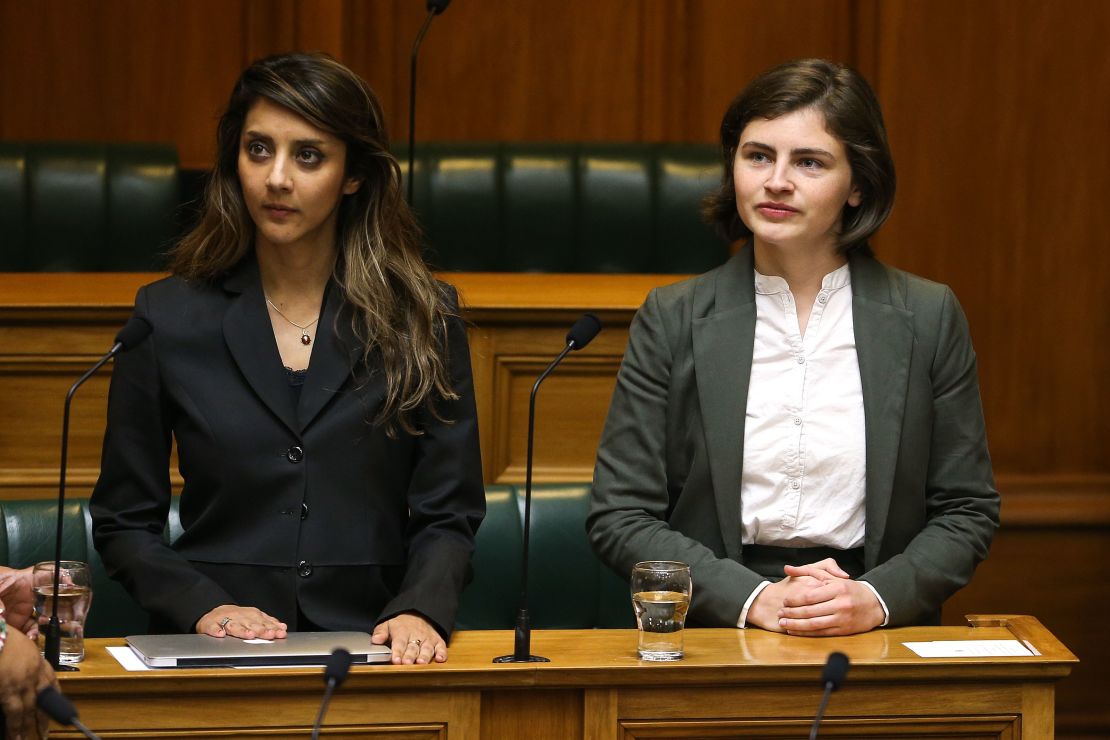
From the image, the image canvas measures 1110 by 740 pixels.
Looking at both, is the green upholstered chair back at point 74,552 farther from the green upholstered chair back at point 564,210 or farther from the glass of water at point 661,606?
the green upholstered chair back at point 564,210

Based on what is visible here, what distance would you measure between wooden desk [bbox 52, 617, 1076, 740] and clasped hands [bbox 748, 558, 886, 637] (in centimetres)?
7

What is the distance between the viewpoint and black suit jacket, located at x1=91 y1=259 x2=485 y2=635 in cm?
244

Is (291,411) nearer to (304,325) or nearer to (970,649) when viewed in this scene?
(304,325)

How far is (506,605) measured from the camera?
2.92 meters

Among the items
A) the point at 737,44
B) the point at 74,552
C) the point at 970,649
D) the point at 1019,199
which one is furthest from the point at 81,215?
the point at 970,649

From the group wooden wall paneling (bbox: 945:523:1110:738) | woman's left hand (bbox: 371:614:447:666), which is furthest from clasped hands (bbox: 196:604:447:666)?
wooden wall paneling (bbox: 945:523:1110:738)

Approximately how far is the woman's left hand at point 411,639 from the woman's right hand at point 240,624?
134mm

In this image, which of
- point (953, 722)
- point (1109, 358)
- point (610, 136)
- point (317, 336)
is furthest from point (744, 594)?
point (610, 136)

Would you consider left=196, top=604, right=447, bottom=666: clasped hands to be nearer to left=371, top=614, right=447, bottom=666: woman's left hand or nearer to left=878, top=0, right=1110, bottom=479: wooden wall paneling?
left=371, top=614, right=447, bottom=666: woman's left hand

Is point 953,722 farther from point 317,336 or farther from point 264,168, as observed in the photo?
point 264,168

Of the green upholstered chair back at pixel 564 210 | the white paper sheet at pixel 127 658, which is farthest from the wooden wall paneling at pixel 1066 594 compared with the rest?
the white paper sheet at pixel 127 658

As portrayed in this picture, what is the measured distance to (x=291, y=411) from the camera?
246cm

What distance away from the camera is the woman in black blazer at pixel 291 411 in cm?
245

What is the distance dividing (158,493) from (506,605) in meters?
0.71
